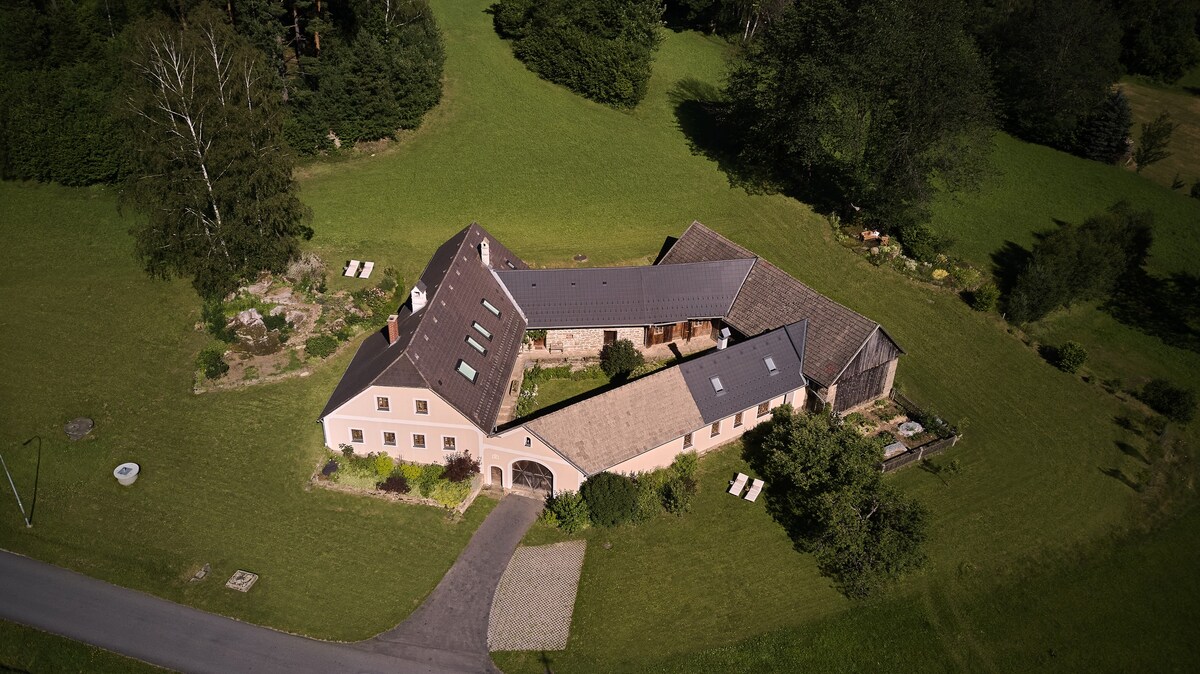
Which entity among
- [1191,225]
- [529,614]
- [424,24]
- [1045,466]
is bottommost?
[529,614]

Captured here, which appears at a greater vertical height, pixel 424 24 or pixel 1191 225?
pixel 424 24

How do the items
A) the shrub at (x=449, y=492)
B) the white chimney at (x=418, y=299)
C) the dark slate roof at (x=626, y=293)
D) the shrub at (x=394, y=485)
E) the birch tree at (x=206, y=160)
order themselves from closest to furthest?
the shrub at (x=449, y=492) < the shrub at (x=394, y=485) < the white chimney at (x=418, y=299) < the birch tree at (x=206, y=160) < the dark slate roof at (x=626, y=293)

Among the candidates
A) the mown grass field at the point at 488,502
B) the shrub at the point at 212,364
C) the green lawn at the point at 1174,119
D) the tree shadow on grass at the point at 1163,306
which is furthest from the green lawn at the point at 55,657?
the green lawn at the point at 1174,119

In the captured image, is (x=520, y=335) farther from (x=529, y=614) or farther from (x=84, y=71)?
(x=84, y=71)

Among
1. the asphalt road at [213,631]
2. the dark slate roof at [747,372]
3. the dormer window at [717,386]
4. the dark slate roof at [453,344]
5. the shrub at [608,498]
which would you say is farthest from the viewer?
the dormer window at [717,386]

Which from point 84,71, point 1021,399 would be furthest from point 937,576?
point 84,71

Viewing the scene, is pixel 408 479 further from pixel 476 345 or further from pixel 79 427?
pixel 79 427

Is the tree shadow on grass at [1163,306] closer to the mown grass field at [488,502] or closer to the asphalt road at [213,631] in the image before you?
the mown grass field at [488,502]
